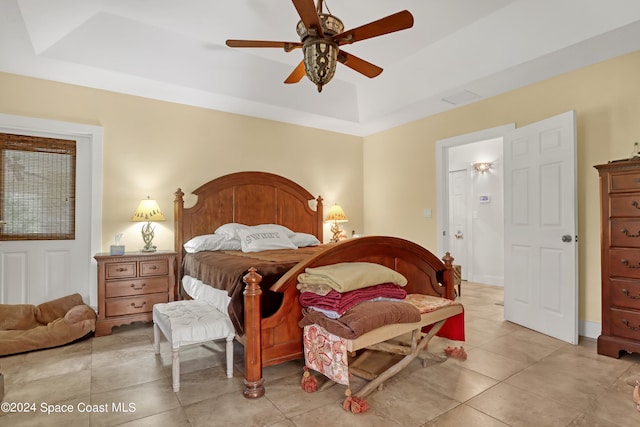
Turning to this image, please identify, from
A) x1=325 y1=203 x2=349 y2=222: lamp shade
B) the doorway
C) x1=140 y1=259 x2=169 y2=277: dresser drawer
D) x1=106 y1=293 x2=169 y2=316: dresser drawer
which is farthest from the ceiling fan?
the doorway

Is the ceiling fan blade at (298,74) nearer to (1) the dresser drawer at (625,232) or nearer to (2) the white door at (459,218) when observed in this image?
(1) the dresser drawer at (625,232)

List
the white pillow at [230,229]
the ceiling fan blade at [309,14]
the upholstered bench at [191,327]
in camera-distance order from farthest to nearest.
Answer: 1. the white pillow at [230,229]
2. the upholstered bench at [191,327]
3. the ceiling fan blade at [309,14]

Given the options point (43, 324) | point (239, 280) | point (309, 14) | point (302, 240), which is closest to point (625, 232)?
point (309, 14)

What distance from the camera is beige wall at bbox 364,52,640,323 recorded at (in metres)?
3.14

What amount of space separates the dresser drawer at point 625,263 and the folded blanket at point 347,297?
1834 millimetres

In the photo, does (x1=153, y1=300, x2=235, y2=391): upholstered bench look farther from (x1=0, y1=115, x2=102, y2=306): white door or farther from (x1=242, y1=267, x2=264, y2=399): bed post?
(x1=0, y1=115, x2=102, y2=306): white door

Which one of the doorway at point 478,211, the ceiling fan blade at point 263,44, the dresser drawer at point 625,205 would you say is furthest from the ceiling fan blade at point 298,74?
the doorway at point 478,211

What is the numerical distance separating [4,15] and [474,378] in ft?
14.9

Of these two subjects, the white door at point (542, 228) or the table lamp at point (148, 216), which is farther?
the table lamp at point (148, 216)

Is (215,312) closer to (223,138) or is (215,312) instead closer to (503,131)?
(223,138)

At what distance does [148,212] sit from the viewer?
12.3 feet

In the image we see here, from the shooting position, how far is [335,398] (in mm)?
2150

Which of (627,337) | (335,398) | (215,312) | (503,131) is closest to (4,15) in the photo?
(215,312)

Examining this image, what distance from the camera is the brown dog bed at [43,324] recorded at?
9.58 feet
